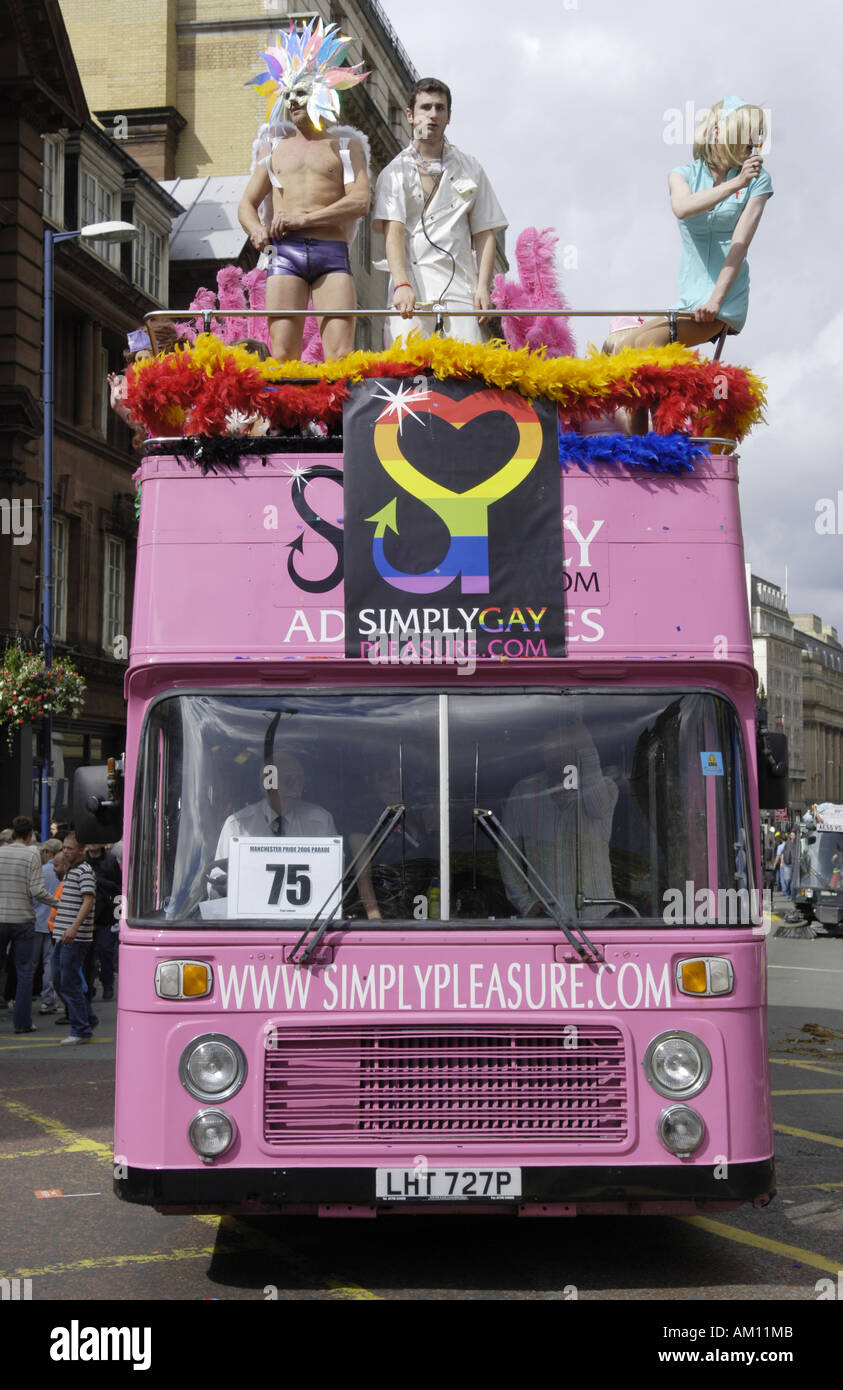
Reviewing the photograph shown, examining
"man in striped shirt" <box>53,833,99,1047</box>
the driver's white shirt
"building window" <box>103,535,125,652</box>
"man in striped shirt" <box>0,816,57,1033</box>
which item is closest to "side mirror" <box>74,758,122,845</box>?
the driver's white shirt

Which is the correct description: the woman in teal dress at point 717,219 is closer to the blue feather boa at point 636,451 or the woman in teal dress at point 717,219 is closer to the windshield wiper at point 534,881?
the blue feather boa at point 636,451

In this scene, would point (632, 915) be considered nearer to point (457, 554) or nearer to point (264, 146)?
point (457, 554)

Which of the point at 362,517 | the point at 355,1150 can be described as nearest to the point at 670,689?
the point at 362,517

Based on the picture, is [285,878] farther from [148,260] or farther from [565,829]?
[148,260]

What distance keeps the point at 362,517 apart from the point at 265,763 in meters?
1.03

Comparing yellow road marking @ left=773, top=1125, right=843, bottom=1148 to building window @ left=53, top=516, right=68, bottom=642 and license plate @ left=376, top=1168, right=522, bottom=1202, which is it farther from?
building window @ left=53, top=516, right=68, bottom=642

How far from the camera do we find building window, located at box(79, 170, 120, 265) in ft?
107

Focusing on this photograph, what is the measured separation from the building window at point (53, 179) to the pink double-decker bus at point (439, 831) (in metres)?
27.1

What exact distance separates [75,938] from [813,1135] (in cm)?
665

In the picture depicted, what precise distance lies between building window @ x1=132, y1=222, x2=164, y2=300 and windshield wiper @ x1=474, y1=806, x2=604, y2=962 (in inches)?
1253

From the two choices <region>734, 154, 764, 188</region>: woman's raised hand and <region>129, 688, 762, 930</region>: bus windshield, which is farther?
<region>734, 154, 764, 188</region>: woman's raised hand

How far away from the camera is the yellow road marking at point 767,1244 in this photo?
6.47m

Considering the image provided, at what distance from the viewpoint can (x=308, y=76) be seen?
8062 mm

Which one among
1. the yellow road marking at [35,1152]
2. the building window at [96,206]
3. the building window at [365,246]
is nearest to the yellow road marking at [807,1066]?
the yellow road marking at [35,1152]
